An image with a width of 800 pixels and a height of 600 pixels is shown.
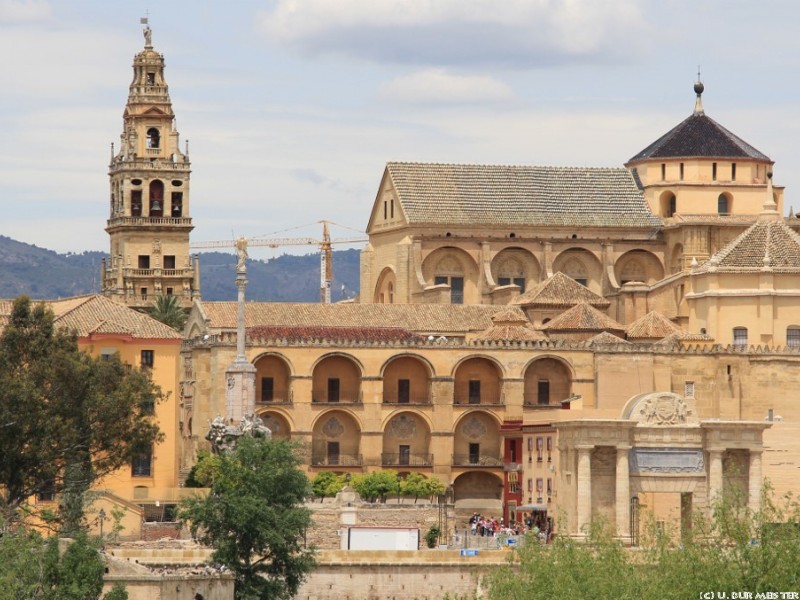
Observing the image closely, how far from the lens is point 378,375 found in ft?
350

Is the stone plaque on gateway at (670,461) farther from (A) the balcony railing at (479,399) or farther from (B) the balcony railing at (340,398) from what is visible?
(B) the balcony railing at (340,398)

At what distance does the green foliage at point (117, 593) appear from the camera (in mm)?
69688

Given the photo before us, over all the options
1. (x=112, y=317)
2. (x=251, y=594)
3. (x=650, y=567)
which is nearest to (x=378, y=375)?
(x=112, y=317)

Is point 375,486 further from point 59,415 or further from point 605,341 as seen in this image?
point 59,415

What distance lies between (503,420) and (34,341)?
28192mm

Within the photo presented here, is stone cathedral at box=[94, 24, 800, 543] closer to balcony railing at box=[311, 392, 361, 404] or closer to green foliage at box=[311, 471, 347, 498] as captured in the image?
balcony railing at box=[311, 392, 361, 404]

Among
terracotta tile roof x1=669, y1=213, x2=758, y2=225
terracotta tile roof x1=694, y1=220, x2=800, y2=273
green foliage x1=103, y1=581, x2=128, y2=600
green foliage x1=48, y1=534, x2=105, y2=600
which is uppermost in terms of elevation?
terracotta tile roof x1=669, y1=213, x2=758, y2=225

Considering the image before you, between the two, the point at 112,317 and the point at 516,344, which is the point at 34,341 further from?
the point at 516,344

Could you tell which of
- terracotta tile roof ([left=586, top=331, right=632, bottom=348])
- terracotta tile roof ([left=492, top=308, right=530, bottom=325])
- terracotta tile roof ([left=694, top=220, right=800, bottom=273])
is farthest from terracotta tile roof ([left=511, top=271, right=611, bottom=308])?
terracotta tile roof ([left=586, top=331, right=632, bottom=348])

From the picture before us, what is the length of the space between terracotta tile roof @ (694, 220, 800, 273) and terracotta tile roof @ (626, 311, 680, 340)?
274 cm

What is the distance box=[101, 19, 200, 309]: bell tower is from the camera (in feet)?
456

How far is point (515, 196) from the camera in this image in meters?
124

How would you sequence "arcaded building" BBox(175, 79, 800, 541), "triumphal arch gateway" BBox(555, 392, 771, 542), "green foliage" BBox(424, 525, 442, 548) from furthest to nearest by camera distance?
1. "arcaded building" BBox(175, 79, 800, 541)
2. "green foliage" BBox(424, 525, 442, 548)
3. "triumphal arch gateway" BBox(555, 392, 771, 542)

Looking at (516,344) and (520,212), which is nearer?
(516,344)
